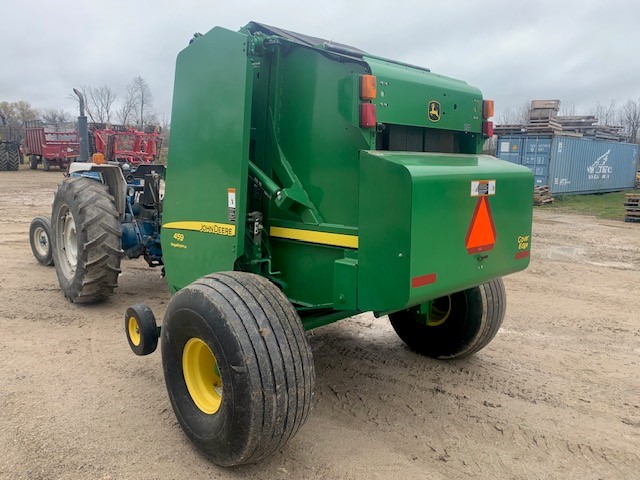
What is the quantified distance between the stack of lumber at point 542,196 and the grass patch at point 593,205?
0.22 meters

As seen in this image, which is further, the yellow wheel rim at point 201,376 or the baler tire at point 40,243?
the baler tire at point 40,243

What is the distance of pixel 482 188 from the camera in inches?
114

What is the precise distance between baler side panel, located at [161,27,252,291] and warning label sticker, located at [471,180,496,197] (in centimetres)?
127

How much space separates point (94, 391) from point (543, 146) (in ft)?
56.5

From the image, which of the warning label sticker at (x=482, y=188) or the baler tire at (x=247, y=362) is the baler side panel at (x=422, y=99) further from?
the baler tire at (x=247, y=362)

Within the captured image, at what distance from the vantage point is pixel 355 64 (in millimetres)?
2850

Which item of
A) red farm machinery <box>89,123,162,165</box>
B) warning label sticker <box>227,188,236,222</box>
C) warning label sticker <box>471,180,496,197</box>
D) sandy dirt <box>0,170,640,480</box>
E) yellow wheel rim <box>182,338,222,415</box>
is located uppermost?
red farm machinery <box>89,123,162,165</box>

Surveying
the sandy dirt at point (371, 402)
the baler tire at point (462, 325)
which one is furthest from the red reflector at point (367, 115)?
the sandy dirt at point (371, 402)

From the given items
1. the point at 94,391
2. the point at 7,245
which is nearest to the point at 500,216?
the point at 94,391

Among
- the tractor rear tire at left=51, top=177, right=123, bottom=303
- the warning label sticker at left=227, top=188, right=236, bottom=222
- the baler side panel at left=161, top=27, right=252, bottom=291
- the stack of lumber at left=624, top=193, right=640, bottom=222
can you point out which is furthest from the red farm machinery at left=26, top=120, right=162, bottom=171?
A: the stack of lumber at left=624, top=193, right=640, bottom=222

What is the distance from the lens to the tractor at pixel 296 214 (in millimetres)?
2572

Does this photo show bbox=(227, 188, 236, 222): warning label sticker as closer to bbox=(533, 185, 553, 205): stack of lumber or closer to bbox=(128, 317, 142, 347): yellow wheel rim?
bbox=(128, 317, 142, 347): yellow wheel rim

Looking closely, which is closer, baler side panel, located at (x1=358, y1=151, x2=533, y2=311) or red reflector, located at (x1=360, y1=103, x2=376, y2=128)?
baler side panel, located at (x1=358, y1=151, x2=533, y2=311)

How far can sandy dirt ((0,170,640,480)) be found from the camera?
9.35 feet
